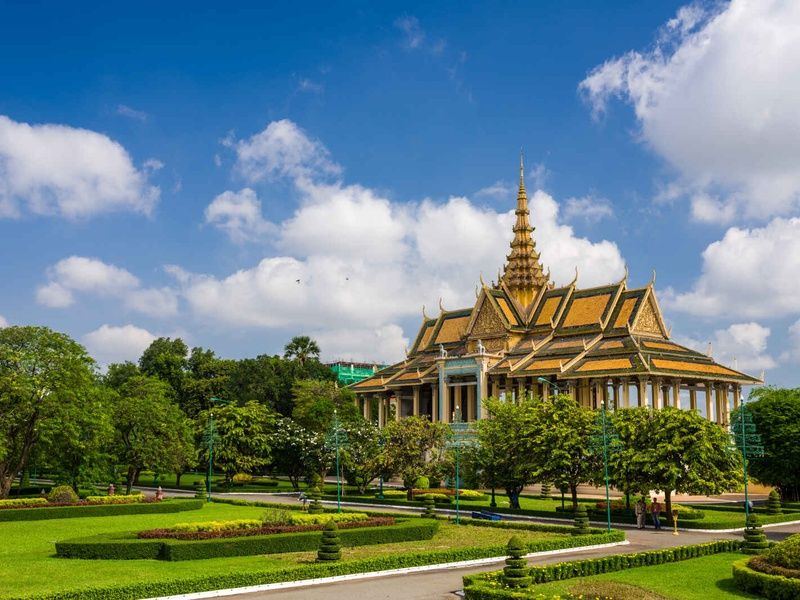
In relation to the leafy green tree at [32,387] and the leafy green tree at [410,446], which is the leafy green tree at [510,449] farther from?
the leafy green tree at [32,387]

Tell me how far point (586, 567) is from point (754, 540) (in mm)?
6561

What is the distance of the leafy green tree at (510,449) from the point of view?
135 feet

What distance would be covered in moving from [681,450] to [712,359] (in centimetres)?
3126

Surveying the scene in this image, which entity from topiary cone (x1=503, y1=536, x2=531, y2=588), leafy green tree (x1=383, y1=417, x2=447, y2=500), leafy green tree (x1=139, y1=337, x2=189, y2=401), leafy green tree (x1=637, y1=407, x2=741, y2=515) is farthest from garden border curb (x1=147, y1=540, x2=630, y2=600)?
leafy green tree (x1=139, y1=337, x2=189, y2=401)

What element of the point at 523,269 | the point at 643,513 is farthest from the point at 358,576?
the point at 523,269

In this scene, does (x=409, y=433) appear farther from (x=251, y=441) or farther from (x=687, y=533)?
(x=687, y=533)

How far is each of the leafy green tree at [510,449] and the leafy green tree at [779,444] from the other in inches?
571

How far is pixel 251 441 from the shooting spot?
6028 cm

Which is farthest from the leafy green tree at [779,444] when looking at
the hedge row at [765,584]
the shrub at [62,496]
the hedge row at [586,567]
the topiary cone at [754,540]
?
the shrub at [62,496]

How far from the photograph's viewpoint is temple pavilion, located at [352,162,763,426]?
61.9 metres

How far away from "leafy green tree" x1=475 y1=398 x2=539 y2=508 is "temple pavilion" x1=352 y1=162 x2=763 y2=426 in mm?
11865

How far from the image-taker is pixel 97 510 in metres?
38.9

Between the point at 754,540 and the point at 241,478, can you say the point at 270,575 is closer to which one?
the point at 754,540

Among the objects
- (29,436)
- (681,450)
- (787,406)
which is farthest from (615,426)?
(29,436)
